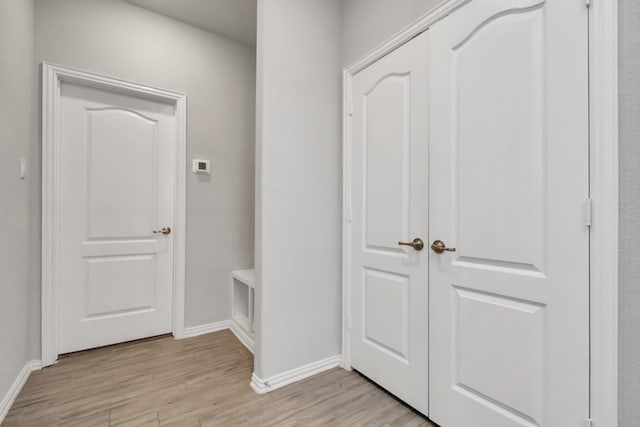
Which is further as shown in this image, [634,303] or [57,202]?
[57,202]

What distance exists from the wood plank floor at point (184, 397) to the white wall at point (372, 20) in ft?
7.14

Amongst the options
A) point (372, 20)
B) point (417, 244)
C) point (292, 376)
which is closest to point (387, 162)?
point (417, 244)

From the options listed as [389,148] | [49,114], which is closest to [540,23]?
[389,148]

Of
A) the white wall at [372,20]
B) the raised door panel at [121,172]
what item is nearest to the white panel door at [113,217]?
the raised door panel at [121,172]

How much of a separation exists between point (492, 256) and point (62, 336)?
2.95 metres

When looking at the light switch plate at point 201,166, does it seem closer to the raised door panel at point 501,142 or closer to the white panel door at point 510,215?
the white panel door at point 510,215

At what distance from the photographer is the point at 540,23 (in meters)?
1.11

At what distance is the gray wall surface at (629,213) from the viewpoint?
91 cm

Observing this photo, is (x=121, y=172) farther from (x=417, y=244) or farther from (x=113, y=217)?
(x=417, y=244)

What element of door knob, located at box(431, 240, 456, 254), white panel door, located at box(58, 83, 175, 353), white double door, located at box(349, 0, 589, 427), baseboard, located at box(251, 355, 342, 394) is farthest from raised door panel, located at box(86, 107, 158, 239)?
door knob, located at box(431, 240, 456, 254)

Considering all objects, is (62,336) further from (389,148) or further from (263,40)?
(389,148)

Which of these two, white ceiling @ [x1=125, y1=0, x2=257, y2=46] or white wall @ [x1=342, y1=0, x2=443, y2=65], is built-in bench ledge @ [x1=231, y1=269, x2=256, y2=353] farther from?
white ceiling @ [x1=125, y1=0, x2=257, y2=46]

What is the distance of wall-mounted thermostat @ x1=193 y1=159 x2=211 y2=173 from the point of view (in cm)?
263

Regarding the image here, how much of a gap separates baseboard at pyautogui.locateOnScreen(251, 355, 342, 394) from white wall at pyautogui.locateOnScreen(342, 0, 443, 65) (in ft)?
6.99
